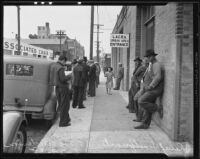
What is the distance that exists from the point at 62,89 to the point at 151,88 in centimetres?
219

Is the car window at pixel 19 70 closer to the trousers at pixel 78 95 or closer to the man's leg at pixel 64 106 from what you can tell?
the man's leg at pixel 64 106

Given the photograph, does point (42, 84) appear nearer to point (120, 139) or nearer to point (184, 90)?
point (120, 139)

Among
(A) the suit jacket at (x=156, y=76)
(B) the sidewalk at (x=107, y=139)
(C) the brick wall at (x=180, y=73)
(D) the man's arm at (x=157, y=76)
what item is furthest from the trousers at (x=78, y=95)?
(C) the brick wall at (x=180, y=73)

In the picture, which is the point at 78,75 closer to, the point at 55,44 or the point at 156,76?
the point at 156,76

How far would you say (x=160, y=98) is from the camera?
6.48m

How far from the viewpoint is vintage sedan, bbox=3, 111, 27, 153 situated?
4.22 metres

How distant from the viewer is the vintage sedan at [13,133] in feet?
13.8

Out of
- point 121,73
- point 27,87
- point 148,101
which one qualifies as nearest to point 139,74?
point 148,101

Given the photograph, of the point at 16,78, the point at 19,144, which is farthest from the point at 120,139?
the point at 16,78

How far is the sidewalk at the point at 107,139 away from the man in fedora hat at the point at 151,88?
0.46 meters

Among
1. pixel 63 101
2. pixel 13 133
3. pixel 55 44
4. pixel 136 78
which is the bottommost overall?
pixel 13 133

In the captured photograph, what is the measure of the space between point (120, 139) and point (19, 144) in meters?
2.06

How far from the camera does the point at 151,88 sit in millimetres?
6195

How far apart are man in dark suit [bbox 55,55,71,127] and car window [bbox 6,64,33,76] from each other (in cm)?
74
